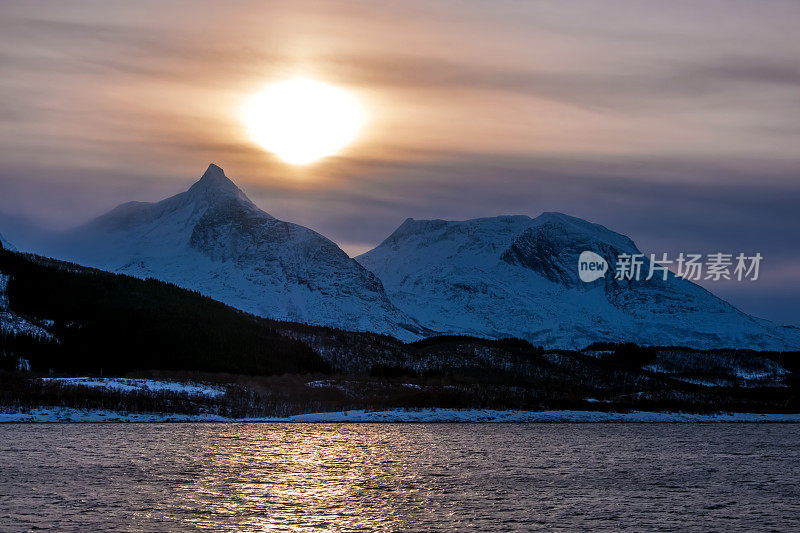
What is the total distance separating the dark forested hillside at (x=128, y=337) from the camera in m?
161

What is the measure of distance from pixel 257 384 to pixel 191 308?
79.8 meters

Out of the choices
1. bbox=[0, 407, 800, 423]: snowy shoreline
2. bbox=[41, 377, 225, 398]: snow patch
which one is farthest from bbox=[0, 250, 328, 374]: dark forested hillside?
bbox=[0, 407, 800, 423]: snowy shoreline

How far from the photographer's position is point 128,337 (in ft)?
578

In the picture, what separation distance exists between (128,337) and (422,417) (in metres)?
88.3

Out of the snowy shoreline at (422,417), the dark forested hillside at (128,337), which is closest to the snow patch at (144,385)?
the snowy shoreline at (422,417)

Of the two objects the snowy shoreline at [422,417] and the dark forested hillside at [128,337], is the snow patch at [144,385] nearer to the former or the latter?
the snowy shoreline at [422,417]

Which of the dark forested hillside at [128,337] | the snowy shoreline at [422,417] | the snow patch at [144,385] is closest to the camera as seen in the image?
the snowy shoreline at [422,417]

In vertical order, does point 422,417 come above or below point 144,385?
below

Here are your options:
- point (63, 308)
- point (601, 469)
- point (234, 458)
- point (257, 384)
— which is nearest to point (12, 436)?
point (234, 458)

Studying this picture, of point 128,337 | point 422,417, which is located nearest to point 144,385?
point 422,417

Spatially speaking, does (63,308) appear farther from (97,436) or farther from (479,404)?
(97,436)

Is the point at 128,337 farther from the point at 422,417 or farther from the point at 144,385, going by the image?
the point at 422,417

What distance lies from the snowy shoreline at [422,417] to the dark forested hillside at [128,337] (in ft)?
203

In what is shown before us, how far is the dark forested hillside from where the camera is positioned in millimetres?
160625
